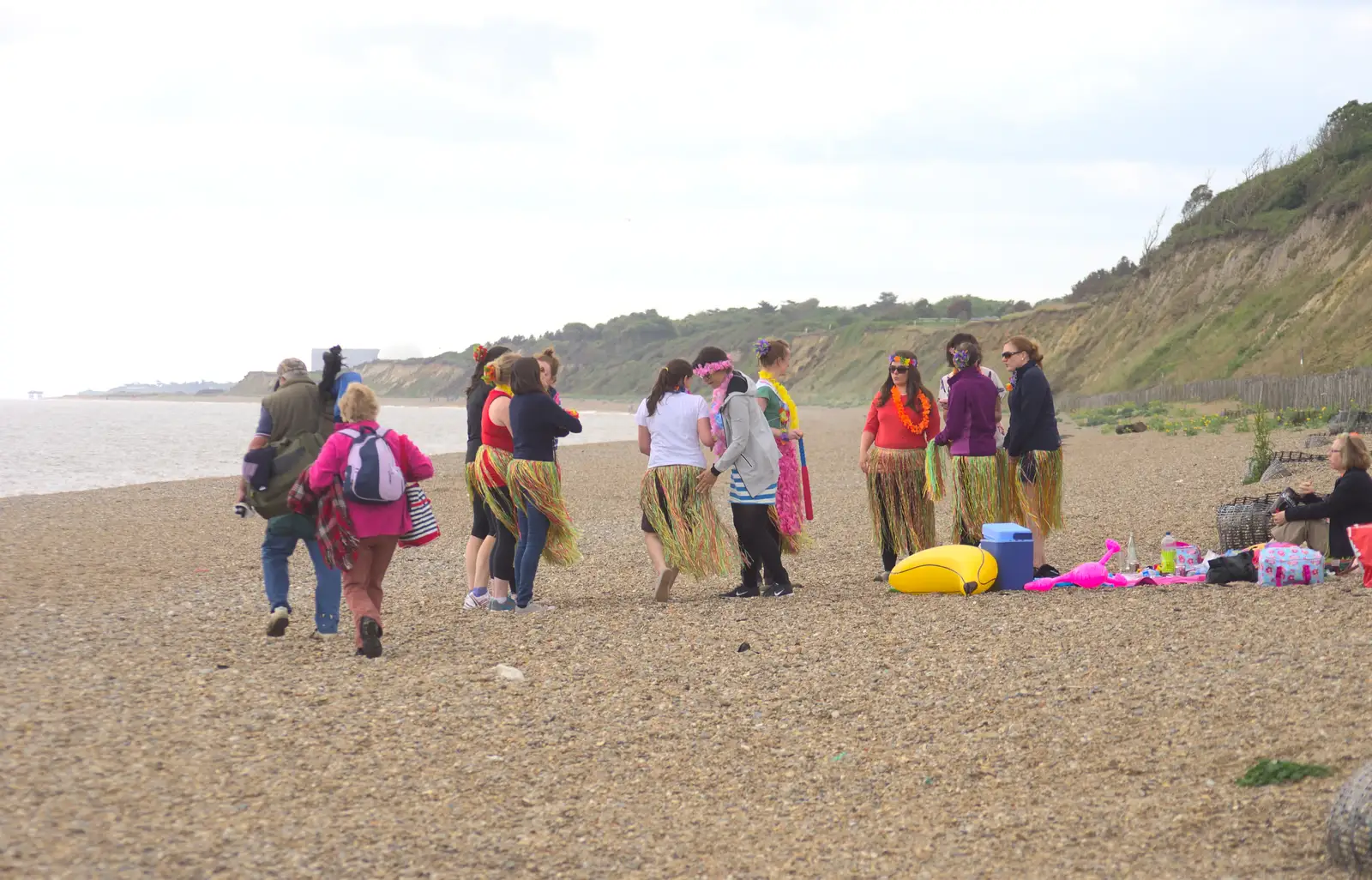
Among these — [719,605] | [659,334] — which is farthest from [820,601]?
[659,334]

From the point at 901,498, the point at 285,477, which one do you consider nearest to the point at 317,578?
the point at 285,477

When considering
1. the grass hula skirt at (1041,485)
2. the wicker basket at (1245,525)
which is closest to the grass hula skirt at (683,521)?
the grass hula skirt at (1041,485)

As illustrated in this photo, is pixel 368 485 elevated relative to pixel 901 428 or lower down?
lower down

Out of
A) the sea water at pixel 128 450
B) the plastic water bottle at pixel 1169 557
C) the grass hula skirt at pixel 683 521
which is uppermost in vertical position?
the grass hula skirt at pixel 683 521

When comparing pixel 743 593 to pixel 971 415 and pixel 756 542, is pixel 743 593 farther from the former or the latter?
pixel 971 415

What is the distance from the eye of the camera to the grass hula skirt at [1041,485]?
28.9 ft

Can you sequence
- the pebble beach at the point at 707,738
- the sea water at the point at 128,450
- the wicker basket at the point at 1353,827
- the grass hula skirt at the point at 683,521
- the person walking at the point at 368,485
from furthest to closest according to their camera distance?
the sea water at the point at 128,450 < the grass hula skirt at the point at 683,521 < the person walking at the point at 368,485 < the pebble beach at the point at 707,738 < the wicker basket at the point at 1353,827

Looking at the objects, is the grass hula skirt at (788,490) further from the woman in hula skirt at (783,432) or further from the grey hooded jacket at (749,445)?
the grey hooded jacket at (749,445)

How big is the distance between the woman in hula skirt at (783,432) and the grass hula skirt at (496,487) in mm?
1747

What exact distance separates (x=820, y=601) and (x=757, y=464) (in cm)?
97

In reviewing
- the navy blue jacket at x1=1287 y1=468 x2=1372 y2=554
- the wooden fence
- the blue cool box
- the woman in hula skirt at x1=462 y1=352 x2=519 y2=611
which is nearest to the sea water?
the wooden fence

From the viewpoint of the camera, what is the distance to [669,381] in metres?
8.21

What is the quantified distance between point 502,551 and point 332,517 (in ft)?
6.17

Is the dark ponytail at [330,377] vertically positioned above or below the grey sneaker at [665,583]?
above
